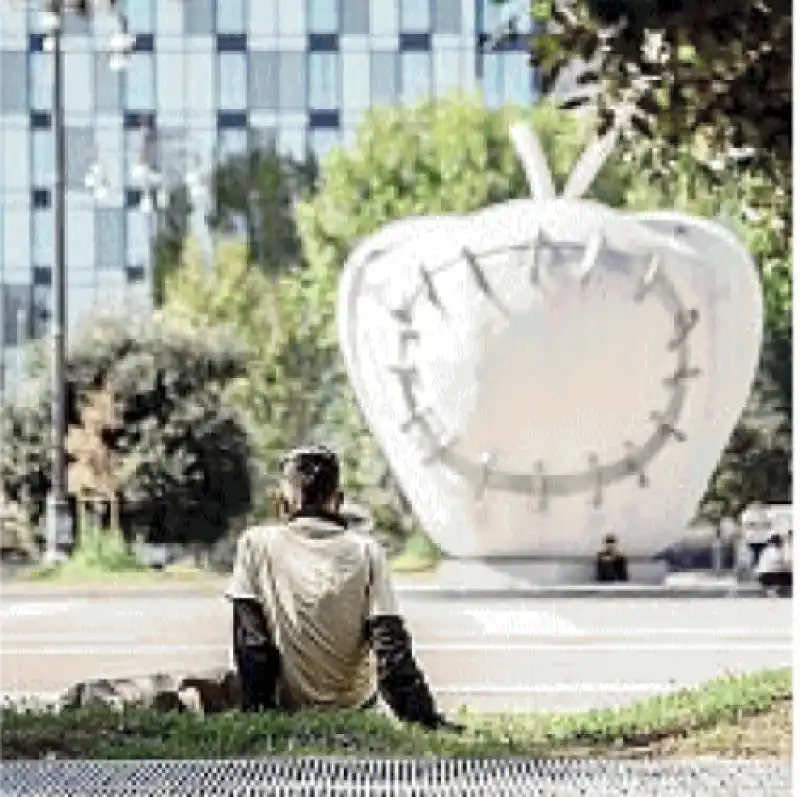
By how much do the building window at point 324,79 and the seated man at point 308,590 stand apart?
7016 cm

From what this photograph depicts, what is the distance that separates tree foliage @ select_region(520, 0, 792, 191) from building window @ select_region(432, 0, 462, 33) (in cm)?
6804

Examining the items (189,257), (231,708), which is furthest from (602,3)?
(189,257)

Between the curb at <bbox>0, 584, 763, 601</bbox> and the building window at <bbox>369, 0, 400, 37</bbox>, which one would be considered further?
the building window at <bbox>369, 0, 400, 37</bbox>

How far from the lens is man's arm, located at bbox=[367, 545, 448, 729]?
896cm

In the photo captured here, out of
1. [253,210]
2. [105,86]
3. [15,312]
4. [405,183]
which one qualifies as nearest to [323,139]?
[105,86]

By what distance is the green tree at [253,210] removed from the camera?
222 ft

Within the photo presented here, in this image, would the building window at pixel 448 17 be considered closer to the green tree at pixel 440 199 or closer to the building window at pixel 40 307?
the building window at pixel 40 307

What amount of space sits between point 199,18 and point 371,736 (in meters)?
72.0

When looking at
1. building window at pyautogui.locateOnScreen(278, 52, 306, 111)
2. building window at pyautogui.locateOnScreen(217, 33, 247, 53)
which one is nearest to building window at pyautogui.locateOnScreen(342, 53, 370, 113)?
building window at pyautogui.locateOnScreen(278, 52, 306, 111)

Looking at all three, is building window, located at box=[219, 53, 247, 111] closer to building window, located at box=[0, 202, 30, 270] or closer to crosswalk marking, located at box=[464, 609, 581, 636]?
building window, located at box=[0, 202, 30, 270]

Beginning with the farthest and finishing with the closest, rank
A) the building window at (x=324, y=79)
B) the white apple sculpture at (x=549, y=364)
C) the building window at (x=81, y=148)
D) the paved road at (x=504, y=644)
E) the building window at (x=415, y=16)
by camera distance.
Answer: the building window at (x=324, y=79), the building window at (x=81, y=148), the building window at (x=415, y=16), the white apple sculpture at (x=549, y=364), the paved road at (x=504, y=644)

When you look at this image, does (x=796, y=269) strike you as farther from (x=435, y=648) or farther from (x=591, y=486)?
(x=591, y=486)

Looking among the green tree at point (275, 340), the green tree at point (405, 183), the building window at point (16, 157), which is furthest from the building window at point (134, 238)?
the green tree at point (405, 183)

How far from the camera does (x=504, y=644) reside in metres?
20.5
